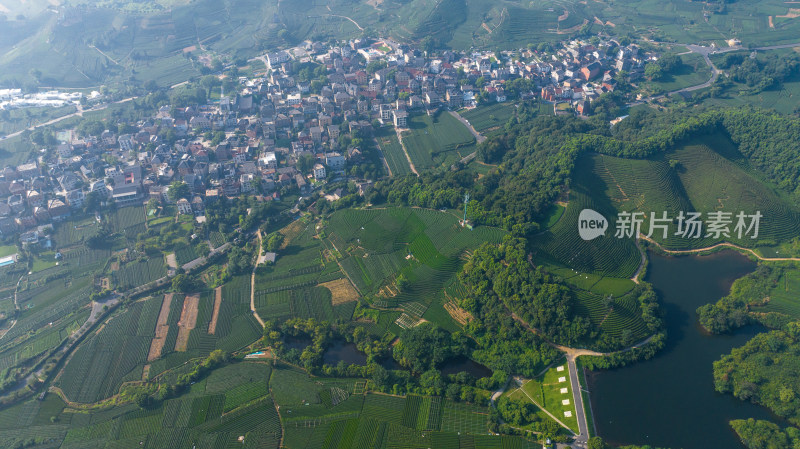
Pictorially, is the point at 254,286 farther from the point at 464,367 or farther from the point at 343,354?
the point at 464,367

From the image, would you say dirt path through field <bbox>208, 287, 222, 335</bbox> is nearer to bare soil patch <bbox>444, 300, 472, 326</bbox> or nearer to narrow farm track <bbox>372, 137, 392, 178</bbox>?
bare soil patch <bbox>444, 300, 472, 326</bbox>

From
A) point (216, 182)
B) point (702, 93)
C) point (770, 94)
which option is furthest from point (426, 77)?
point (770, 94)

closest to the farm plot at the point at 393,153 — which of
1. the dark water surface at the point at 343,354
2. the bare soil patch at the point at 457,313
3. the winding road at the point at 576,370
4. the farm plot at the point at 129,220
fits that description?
the bare soil patch at the point at 457,313

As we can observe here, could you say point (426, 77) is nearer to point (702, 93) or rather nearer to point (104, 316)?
point (702, 93)

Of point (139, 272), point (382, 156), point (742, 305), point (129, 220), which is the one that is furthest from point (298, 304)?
point (742, 305)

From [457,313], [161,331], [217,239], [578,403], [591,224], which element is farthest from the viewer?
[217,239]

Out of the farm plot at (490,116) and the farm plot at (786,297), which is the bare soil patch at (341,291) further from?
the farm plot at (786,297)

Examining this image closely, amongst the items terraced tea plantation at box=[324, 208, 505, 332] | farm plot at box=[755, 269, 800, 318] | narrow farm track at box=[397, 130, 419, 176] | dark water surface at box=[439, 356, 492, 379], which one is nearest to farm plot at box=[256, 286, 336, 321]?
terraced tea plantation at box=[324, 208, 505, 332]
